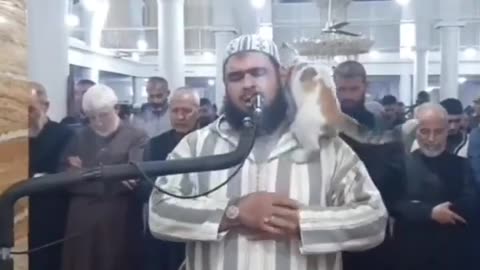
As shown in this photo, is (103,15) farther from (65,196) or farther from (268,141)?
(268,141)

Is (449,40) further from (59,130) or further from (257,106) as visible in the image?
(257,106)

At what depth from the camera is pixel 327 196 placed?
243 centimetres

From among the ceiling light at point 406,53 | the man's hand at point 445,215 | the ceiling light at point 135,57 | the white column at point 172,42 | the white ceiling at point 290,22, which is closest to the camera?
the man's hand at point 445,215

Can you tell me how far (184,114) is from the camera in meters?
4.28

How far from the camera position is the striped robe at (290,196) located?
7.54ft

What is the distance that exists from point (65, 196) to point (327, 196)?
1920 mm

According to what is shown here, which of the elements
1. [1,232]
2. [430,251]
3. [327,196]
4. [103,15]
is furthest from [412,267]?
[103,15]

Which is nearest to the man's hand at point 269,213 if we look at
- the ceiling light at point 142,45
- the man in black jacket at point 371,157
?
the man in black jacket at point 371,157

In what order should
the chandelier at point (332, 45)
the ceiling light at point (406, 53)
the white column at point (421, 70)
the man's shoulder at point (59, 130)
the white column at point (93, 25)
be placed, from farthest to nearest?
1. the ceiling light at point (406, 53)
2. the white column at point (421, 70)
3. the white column at point (93, 25)
4. the chandelier at point (332, 45)
5. the man's shoulder at point (59, 130)

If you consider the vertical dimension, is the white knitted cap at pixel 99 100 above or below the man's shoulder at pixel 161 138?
above

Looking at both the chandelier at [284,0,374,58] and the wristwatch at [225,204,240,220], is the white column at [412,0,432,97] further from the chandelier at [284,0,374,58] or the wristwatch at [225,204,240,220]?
the wristwatch at [225,204,240,220]

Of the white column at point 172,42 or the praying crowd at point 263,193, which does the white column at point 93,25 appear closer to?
the white column at point 172,42

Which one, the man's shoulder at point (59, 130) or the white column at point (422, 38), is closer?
the man's shoulder at point (59, 130)

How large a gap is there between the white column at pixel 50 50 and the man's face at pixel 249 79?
482 cm
